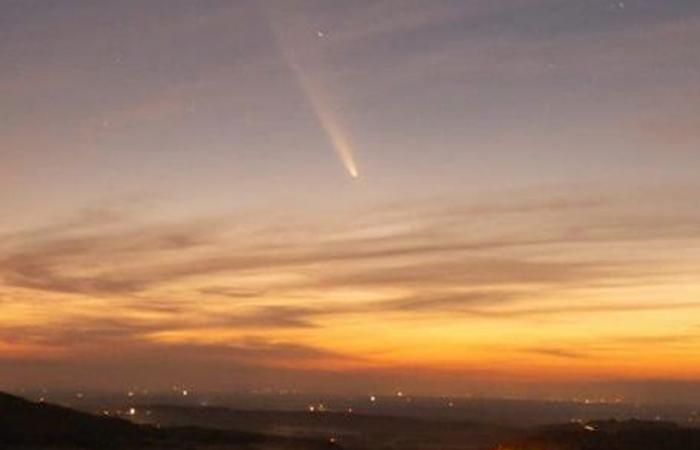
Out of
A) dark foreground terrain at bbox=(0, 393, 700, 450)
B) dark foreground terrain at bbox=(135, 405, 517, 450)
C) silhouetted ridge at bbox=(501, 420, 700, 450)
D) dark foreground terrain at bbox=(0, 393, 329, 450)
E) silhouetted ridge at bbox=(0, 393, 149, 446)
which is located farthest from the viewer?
dark foreground terrain at bbox=(135, 405, 517, 450)

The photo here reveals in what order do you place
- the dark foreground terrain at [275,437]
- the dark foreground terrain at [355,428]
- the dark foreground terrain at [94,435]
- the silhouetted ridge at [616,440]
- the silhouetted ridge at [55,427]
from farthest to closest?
the dark foreground terrain at [355,428]
the silhouetted ridge at [55,427]
the dark foreground terrain at [94,435]
the dark foreground terrain at [275,437]
the silhouetted ridge at [616,440]

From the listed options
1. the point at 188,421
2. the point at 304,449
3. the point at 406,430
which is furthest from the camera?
the point at 188,421

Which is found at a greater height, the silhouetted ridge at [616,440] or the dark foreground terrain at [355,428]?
the dark foreground terrain at [355,428]

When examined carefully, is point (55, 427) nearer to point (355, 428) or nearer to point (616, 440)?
point (616, 440)

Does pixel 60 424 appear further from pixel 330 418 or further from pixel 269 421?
pixel 330 418

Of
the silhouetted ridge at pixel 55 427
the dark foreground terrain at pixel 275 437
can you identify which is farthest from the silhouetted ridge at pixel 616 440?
the silhouetted ridge at pixel 55 427

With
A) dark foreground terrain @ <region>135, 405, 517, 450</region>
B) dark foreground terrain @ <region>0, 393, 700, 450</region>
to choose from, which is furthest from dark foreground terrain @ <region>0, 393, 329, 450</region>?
dark foreground terrain @ <region>135, 405, 517, 450</region>

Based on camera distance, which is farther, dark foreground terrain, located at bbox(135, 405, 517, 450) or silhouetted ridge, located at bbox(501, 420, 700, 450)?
dark foreground terrain, located at bbox(135, 405, 517, 450)

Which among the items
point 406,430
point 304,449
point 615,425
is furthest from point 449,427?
point 304,449

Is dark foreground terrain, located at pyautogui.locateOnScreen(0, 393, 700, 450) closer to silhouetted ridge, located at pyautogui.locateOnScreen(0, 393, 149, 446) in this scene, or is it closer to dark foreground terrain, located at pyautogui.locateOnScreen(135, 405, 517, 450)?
silhouetted ridge, located at pyautogui.locateOnScreen(0, 393, 149, 446)

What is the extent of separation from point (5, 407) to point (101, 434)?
29.8ft

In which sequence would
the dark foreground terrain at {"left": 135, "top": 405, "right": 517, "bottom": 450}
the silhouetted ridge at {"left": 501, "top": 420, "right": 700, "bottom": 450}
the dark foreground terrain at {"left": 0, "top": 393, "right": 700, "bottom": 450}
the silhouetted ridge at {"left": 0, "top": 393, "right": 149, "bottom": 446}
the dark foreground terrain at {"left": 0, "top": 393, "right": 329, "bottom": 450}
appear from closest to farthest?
the silhouetted ridge at {"left": 501, "top": 420, "right": 700, "bottom": 450}, the dark foreground terrain at {"left": 0, "top": 393, "right": 700, "bottom": 450}, the dark foreground terrain at {"left": 0, "top": 393, "right": 329, "bottom": 450}, the silhouetted ridge at {"left": 0, "top": 393, "right": 149, "bottom": 446}, the dark foreground terrain at {"left": 135, "top": 405, "right": 517, "bottom": 450}

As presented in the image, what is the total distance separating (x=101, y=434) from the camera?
8144cm

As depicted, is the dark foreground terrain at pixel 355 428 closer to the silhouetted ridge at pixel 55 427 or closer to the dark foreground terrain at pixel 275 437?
the dark foreground terrain at pixel 275 437
